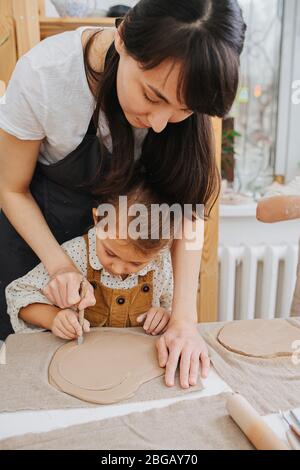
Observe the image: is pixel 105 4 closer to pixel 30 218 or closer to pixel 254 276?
pixel 30 218

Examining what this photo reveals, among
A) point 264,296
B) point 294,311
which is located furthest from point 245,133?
point 294,311

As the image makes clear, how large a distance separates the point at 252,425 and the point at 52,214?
0.66m

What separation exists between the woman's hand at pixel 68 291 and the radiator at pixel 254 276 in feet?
3.43

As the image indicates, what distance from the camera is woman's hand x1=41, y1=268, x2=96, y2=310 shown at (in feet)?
2.86

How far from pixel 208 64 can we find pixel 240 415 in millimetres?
482

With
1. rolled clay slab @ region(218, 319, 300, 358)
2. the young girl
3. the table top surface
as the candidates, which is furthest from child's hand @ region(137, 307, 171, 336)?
the table top surface

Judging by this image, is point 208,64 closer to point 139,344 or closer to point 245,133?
point 139,344

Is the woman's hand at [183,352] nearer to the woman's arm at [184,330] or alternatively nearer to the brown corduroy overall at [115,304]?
the woman's arm at [184,330]

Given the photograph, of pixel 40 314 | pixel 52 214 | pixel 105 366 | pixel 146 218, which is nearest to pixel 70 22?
pixel 52 214

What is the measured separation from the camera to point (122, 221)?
918 millimetres

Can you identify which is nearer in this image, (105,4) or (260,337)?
(260,337)

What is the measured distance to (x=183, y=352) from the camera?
0.82m

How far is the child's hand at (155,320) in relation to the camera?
0.94 meters

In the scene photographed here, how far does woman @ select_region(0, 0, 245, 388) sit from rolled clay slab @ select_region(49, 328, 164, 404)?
45mm
